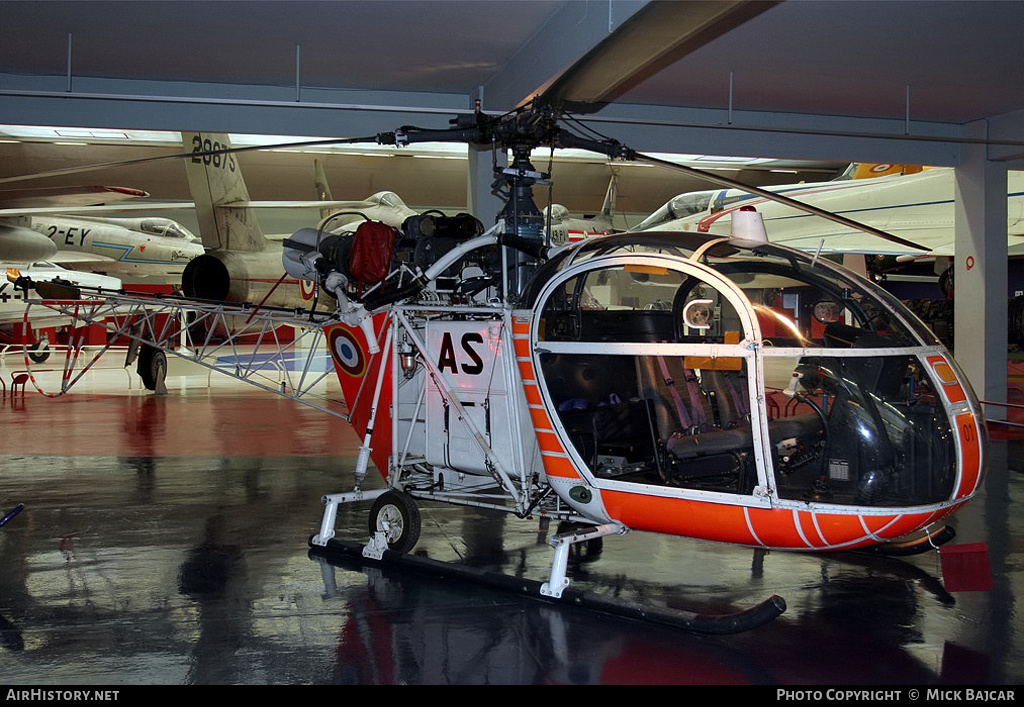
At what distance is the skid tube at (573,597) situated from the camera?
427 cm

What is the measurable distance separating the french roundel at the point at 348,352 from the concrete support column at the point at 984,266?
838 centimetres

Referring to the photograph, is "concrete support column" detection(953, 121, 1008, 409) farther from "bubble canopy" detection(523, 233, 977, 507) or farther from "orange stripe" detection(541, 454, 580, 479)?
"orange stripe" detection(541, 454, 580, 479)

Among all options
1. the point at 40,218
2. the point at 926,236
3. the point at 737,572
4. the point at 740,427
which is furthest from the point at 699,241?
the point at 40,218

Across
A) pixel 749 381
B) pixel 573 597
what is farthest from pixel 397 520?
pixel 749 381

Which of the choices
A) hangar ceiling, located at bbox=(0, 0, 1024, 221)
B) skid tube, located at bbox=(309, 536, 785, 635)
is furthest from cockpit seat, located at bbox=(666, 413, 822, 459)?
hangar ceiling, located at bbox=(0, 0, 1024, 221)

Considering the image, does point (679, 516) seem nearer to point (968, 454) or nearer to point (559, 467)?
point (559, 467)

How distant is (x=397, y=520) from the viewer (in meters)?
5.88

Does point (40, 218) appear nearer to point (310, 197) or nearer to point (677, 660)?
point (310, 197)

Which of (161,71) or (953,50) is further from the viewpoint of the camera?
(161,71)

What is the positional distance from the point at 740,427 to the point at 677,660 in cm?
119

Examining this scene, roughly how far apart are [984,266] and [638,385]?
8.28 m

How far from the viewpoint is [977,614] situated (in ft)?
15.8

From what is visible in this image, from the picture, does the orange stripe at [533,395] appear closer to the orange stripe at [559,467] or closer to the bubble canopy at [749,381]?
the bubble canopy at [749,381]
